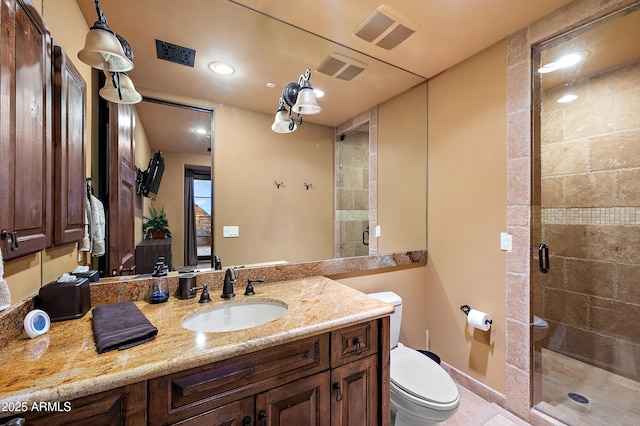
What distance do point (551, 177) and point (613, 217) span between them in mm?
650

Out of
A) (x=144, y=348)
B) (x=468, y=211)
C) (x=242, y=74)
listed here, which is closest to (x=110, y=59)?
(x=242, y=74)

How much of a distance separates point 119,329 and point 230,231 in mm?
830

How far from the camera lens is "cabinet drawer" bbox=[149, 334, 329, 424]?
780mm

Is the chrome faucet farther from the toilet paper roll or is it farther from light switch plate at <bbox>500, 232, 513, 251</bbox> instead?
light switch plate at <bbox>500, 232, 513, 251</bbox>

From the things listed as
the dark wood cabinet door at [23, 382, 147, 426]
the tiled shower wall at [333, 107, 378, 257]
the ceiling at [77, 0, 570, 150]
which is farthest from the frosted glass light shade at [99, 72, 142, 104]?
the tiled shower wall at [333, 107, 378, 257]

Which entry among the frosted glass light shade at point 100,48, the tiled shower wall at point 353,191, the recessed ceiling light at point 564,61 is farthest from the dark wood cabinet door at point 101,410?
the recessed ceiling light at point 564,61

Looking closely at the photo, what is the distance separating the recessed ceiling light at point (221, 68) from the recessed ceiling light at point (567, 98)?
2500 millimetres

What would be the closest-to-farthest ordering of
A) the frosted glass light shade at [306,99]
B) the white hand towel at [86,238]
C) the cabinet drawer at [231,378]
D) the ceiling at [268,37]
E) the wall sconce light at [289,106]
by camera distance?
the cabinet drawer at [231,378]
the white hand towel at [86,238]
the ceiling at [268,37]
the frosted glass light shade at [306,99]
the wall sconce light at [289,106]

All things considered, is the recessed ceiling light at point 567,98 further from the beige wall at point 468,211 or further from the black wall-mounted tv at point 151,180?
the black wall-mounted tv at point 151,180

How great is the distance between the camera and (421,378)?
A: 1.50m

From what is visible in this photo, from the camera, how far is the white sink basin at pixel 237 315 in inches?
48.4

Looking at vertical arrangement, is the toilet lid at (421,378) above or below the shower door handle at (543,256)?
below

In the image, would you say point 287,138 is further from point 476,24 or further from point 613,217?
point 613,217

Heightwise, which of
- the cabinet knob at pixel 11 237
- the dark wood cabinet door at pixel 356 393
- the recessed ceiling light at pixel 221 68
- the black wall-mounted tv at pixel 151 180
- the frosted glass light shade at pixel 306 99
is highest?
the recessed ceiling light at pixel 221 68
